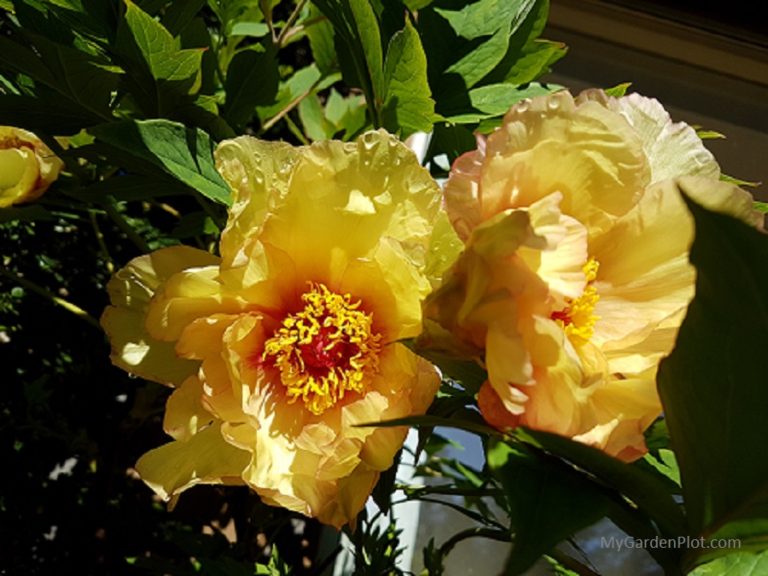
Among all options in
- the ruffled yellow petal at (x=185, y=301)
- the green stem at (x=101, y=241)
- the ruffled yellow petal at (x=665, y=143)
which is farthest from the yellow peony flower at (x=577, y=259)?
the green stem at (x=101, y=241)

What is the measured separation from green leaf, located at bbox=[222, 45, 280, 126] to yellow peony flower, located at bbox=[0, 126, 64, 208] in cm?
15

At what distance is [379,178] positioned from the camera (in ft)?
1.26

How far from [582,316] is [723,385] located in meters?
0.10

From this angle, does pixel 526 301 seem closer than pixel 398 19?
Yes

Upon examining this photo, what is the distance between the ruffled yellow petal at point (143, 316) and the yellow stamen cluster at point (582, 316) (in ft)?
0.59

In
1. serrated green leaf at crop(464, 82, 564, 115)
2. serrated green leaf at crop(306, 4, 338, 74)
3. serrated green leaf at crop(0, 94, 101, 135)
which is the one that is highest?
serrated green leaf at crop(464, 82, 564, 115)

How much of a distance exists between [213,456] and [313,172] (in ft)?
0.51

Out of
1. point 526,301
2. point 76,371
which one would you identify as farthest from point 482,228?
point 76,371

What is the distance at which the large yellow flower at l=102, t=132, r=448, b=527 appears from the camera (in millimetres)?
363

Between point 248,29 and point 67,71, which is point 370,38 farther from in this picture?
point 248,29

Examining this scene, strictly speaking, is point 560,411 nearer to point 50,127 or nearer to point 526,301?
point 526,301

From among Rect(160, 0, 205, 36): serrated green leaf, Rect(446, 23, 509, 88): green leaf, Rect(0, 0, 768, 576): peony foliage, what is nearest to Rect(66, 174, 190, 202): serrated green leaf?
Rect(0, 0, 768, 576): peony foliage

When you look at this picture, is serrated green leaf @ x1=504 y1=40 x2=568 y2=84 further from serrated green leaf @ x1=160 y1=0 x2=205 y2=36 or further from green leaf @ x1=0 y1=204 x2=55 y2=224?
green leaf @ x1=0 y1=204 x2=55 y2=224

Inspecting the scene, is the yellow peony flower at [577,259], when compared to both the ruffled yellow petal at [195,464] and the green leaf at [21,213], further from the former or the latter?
the green leaf at [21,213]
